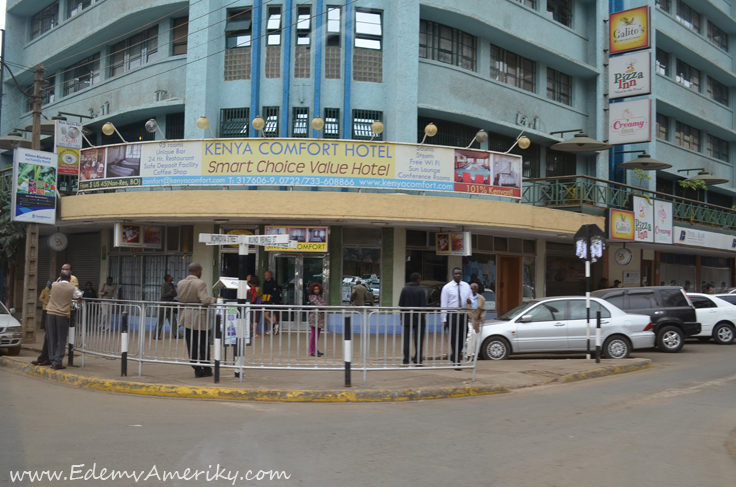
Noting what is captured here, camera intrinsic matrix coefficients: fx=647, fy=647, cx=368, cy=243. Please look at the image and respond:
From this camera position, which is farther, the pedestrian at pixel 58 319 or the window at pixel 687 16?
the window at pixel 687 16

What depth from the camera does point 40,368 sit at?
452 inches

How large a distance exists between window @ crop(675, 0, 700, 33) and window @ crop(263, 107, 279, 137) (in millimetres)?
22404

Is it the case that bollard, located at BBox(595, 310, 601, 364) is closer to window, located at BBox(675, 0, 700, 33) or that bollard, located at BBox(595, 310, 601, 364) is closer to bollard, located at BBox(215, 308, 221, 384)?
bollard, located at BBox(215, 308, 221, 384)

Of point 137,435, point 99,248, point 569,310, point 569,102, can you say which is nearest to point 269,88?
point 99,248

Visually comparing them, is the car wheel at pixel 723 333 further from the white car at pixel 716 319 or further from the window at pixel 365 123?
the window at pixel 365 123

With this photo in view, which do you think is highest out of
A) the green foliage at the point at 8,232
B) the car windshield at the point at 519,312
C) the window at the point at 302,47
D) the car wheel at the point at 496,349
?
the window at the point at 302,47

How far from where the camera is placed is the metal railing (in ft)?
32.9

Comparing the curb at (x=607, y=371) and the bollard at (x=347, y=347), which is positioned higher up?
the bollard at (x=347, y=347)

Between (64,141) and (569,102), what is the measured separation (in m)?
18.8

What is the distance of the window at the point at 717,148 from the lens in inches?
1395

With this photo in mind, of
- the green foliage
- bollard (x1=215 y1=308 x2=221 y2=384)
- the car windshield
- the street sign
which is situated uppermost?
the green foliage

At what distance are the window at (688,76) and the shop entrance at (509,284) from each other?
1602cm

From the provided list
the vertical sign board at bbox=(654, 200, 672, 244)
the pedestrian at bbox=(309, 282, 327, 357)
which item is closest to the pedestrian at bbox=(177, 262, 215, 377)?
the pedestrian at bbox=(309, 282, 327, 357)

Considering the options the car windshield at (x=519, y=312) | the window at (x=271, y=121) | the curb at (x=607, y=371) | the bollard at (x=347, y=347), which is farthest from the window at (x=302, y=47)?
the curb at (x=607, y=371)
